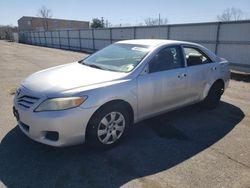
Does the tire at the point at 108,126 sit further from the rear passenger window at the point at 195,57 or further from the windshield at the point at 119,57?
the rear passenger window at the point at 195,57

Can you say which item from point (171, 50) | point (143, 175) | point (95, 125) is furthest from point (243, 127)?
point (95, 125)

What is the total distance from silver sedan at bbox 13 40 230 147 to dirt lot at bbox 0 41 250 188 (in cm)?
30

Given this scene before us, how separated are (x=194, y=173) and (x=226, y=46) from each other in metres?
10.2

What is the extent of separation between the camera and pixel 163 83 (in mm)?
4016

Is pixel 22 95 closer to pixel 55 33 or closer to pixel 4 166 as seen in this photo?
pixel 4 166

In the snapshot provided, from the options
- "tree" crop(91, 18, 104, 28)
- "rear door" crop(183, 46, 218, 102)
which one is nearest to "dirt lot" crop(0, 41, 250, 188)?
"rear door" crop(183, 46, 218, 102)

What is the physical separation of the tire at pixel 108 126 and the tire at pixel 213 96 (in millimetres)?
2393

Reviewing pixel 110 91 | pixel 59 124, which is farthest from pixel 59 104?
pixel 110 91

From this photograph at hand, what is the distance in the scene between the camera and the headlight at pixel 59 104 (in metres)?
3.04

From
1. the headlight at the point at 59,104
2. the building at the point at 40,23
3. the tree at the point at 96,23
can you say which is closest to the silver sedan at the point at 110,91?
the headlight at the point at 59,104

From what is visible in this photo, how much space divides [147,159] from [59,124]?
4.24 feet

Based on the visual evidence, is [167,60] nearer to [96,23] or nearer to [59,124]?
[59,124]

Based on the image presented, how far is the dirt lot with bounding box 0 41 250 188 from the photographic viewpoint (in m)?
2.87

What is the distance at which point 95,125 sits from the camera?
328 cm
